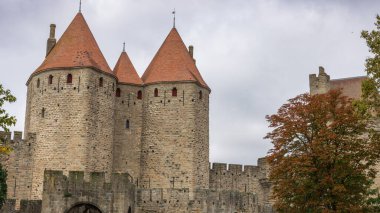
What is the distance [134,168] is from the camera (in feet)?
139

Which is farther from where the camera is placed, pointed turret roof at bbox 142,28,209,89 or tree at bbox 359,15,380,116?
pointed turret roof at bbox 142,28,209,89

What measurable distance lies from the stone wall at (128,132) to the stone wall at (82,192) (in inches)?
463

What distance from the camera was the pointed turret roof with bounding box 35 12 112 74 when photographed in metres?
40.3

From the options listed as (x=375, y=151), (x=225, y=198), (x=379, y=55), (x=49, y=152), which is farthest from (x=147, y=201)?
(x=379, y=55)

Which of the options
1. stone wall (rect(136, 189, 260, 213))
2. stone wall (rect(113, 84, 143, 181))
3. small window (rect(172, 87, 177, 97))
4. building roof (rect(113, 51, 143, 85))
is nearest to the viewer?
stone wall (rect(136, 189, 260, 213))

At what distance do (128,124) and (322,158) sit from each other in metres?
19.3

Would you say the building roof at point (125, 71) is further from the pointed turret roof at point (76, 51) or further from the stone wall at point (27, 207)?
the stone wall at point (27, 207)

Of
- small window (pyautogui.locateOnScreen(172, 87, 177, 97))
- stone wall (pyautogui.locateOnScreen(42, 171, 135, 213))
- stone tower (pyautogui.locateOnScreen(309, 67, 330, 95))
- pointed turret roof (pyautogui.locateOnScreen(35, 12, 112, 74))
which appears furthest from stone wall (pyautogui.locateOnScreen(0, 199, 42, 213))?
stone tower (pyautogui.locateOnScreen(309, 67, 330, 95))

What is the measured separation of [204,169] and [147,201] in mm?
11140

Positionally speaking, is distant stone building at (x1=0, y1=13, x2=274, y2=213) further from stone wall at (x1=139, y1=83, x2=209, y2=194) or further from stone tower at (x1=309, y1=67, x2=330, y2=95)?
stone tower at (x1=309, y1=67, x2=330, y2=95)

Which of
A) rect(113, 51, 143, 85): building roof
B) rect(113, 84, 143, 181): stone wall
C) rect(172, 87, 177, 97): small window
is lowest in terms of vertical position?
rect(113, 84, 143, 181): stone wall

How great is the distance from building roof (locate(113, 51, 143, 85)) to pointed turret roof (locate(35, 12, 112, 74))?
2.31 metres

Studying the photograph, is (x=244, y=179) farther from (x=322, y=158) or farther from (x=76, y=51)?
(x=322, y=158)

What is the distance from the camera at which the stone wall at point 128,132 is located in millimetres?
42125
